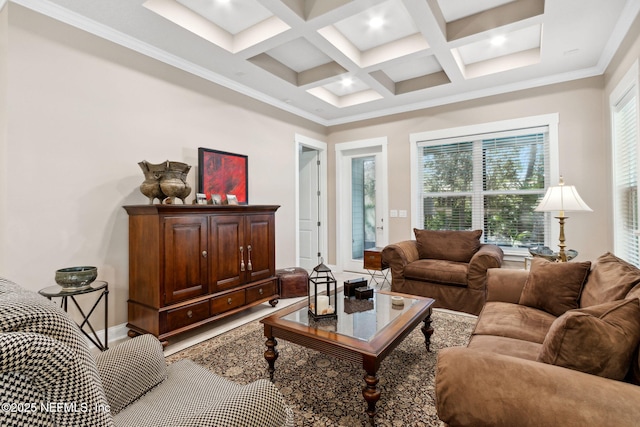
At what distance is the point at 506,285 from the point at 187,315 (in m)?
2.67

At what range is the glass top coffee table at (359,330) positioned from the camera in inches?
62.4

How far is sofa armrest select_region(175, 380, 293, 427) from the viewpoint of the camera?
84 cm

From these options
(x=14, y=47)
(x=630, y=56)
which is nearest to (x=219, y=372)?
(x=14, y=47)

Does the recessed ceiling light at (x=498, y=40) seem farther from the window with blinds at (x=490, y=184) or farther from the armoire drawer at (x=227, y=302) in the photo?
the armoire drawer at (x=227, y=302)

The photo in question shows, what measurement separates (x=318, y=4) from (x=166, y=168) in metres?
1.95

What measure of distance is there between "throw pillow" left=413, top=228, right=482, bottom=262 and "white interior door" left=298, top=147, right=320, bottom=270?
2.12m

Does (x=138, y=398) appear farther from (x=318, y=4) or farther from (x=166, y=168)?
(x=318, y=4)

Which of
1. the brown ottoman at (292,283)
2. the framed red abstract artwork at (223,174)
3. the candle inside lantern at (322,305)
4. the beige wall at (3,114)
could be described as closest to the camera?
the candle inside lantern at (322,305)

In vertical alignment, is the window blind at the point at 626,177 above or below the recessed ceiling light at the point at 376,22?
below

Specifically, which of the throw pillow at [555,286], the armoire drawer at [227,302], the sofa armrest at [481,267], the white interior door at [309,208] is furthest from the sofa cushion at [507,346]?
the white interior door at [309,208]

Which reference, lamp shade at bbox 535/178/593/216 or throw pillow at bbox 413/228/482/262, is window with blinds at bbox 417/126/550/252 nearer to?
throw pillow at bbox 413/228/482/262

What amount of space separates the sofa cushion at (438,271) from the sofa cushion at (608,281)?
1375mm

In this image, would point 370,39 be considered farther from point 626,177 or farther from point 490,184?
point 626,177

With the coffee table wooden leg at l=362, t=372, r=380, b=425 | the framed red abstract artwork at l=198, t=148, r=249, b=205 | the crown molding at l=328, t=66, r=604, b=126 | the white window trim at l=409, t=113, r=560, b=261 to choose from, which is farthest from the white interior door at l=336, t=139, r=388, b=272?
the coffee table wooden leg at l=362, t=372, r=380, b=425
